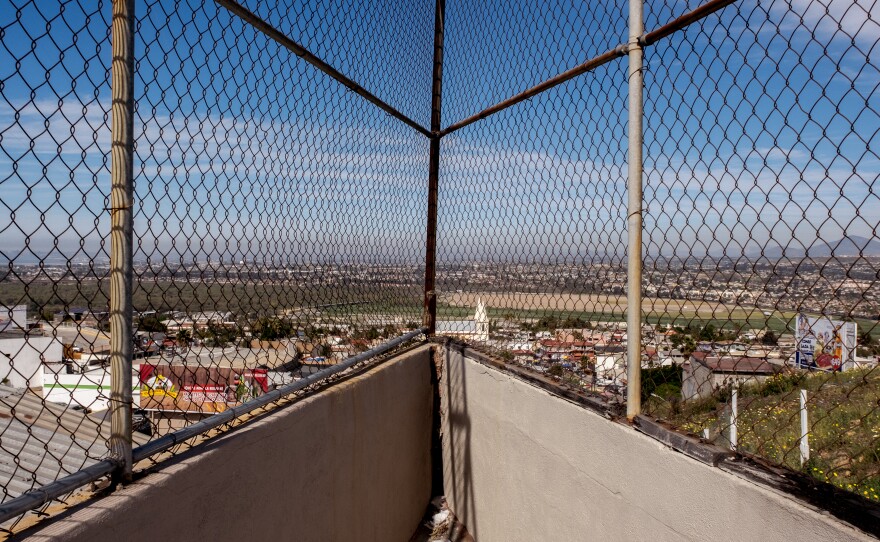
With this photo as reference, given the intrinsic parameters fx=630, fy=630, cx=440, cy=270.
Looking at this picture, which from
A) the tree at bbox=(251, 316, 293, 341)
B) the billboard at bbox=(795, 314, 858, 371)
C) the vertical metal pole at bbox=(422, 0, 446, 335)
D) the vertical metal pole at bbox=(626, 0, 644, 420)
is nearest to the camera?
the billboard at bbox=(795, 314, 858, 371)

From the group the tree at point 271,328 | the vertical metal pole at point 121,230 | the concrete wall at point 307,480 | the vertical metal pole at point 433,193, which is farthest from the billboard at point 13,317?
the vertical metal pole at point 433,193

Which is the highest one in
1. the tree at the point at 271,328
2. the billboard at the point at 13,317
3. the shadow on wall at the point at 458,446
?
the billboard at the point at 13,317

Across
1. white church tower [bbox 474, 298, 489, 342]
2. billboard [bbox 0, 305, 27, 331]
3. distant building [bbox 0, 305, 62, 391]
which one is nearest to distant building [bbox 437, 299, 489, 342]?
white church tower [bbox 474, 298, 489, 342]

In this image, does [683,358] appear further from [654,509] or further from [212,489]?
[212,489]

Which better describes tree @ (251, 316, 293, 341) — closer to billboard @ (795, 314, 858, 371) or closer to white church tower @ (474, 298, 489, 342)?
white church tower @ (474, 298, 489, 342)

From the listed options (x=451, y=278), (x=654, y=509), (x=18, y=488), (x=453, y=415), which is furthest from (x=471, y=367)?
(x=18, y=488)

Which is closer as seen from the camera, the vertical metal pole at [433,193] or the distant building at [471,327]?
the distant building at [471,327]

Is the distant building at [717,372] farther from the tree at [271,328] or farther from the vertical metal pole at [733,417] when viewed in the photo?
the tree at [271,328]
